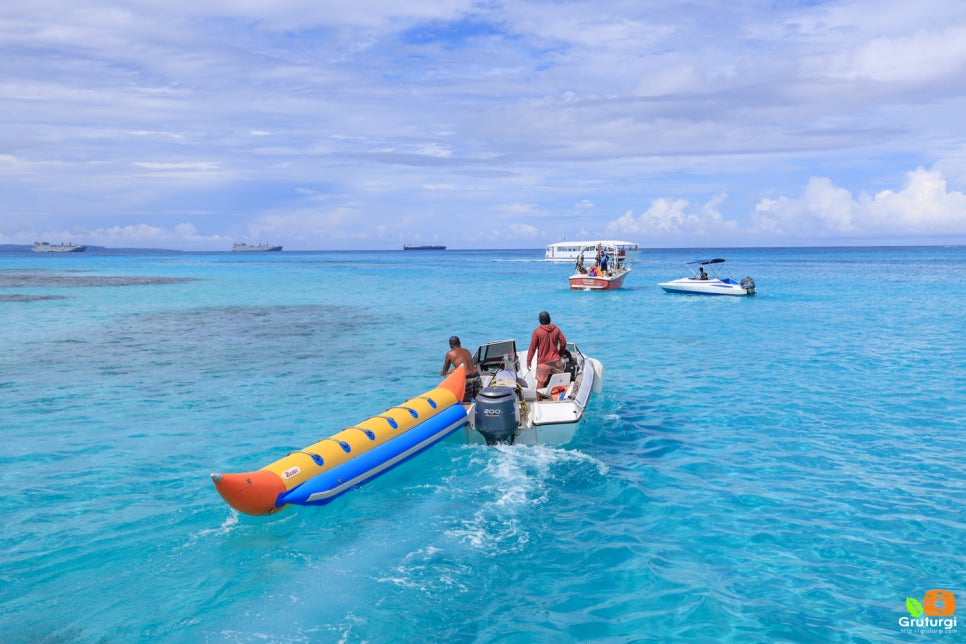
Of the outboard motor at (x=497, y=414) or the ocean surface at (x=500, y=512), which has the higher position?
the outboard motor at (x=497, y=414)

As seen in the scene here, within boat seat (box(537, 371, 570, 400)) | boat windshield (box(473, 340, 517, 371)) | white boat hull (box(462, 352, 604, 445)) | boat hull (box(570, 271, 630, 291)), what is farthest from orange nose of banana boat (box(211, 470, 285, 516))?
boat hull (box(570, 271, 630, 291))

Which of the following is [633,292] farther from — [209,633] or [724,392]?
[209,633]

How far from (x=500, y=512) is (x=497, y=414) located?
6.12 ft

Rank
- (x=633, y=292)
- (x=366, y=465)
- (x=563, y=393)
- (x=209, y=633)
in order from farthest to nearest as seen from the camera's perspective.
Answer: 1. (x=633, y=292)
2. (x=563, y=393)
3. (x=366, y=465)
4. (x=209, y=633)

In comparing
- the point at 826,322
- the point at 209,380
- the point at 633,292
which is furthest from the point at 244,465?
the point at 633,292

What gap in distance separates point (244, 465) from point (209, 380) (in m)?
7.17

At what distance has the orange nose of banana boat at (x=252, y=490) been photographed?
738cm

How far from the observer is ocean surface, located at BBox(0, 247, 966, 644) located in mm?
6332

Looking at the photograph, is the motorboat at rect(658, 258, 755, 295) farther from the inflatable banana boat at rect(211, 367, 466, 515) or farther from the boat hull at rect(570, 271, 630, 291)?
the inflatable banana boat at rect(211, 367, 466, 515)

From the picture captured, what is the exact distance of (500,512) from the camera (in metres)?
8.56

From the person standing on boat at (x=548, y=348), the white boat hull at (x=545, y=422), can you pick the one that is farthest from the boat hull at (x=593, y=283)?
the white boat hull at (x=545, y=422)

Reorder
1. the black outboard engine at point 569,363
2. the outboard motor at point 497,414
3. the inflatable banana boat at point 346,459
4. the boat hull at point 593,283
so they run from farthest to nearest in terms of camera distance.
A: the boat hull at point 593,283, the black outboard engine at point 569,363, the outboard motor at point 497,414, the inflatable banana boat at point 346,459

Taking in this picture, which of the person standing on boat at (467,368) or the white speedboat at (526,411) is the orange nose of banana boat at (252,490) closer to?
the white speedboat at (526,411)

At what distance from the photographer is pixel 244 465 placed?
10523 mm
